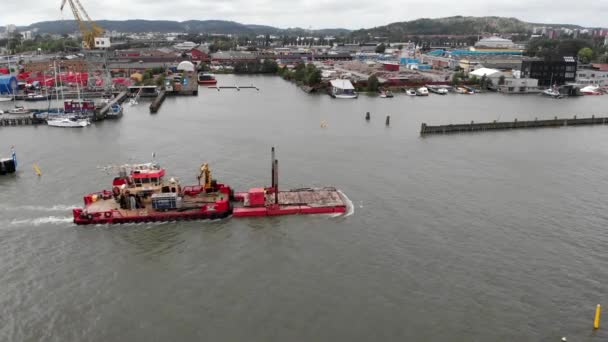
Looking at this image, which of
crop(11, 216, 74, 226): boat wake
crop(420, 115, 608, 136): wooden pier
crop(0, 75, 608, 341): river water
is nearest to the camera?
crop(0, 75, 608, 341): river water

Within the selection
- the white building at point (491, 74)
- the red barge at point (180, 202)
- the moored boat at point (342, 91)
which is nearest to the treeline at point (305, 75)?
the moored boat at point (342, 91)

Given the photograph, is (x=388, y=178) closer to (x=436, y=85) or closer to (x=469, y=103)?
(x=469, y=103)

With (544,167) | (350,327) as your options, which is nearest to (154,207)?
(350,327)

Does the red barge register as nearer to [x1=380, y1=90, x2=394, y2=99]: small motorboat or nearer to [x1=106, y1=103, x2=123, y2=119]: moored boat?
[x1=106, y1=103, x2=123, y2=119]: moored boat

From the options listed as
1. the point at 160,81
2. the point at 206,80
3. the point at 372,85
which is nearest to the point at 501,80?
the point at 372,85

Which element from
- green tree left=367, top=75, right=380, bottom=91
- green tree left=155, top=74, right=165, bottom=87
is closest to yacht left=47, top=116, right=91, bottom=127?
green tree left=155, top=74, right=165, bottom=87

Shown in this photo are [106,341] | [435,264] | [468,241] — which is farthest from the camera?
[468,241]

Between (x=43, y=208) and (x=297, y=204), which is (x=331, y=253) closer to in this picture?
(x=297, y=204)
